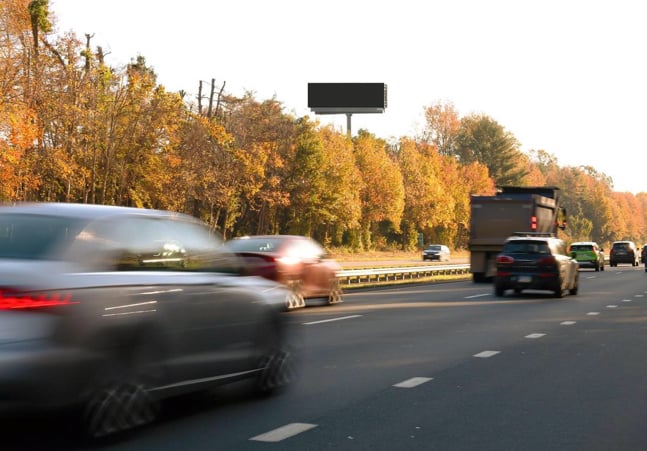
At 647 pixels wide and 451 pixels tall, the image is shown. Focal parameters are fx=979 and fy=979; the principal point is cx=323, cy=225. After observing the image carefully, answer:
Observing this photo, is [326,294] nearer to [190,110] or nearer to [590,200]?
[190,110]

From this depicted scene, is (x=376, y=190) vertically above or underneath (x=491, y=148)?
underneath

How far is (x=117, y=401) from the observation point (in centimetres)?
655

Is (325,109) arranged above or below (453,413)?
above

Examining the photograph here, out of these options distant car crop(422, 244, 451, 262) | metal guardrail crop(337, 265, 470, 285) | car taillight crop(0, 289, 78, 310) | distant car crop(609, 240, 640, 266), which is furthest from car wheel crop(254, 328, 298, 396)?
distant car crop(422, 244, 451, 262)

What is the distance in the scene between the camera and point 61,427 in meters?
7.04

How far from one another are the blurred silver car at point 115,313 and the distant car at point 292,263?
1033cm

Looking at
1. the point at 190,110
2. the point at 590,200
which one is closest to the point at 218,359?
the point at 190,110

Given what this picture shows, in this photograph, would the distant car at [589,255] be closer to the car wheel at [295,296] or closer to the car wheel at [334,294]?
the car wheel at [334,294]

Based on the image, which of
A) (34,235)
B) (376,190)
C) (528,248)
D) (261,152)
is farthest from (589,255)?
(34,235)

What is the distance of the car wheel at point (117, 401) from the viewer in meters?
6.34

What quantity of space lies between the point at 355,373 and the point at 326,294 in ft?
35.4

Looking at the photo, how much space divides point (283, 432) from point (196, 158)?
173 ft

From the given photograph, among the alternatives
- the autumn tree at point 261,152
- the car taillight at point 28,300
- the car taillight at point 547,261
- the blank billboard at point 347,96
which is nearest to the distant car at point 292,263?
the car taillight at point 547,261

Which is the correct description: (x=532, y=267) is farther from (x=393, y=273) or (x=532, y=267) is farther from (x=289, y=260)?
(x=393, y=273)
